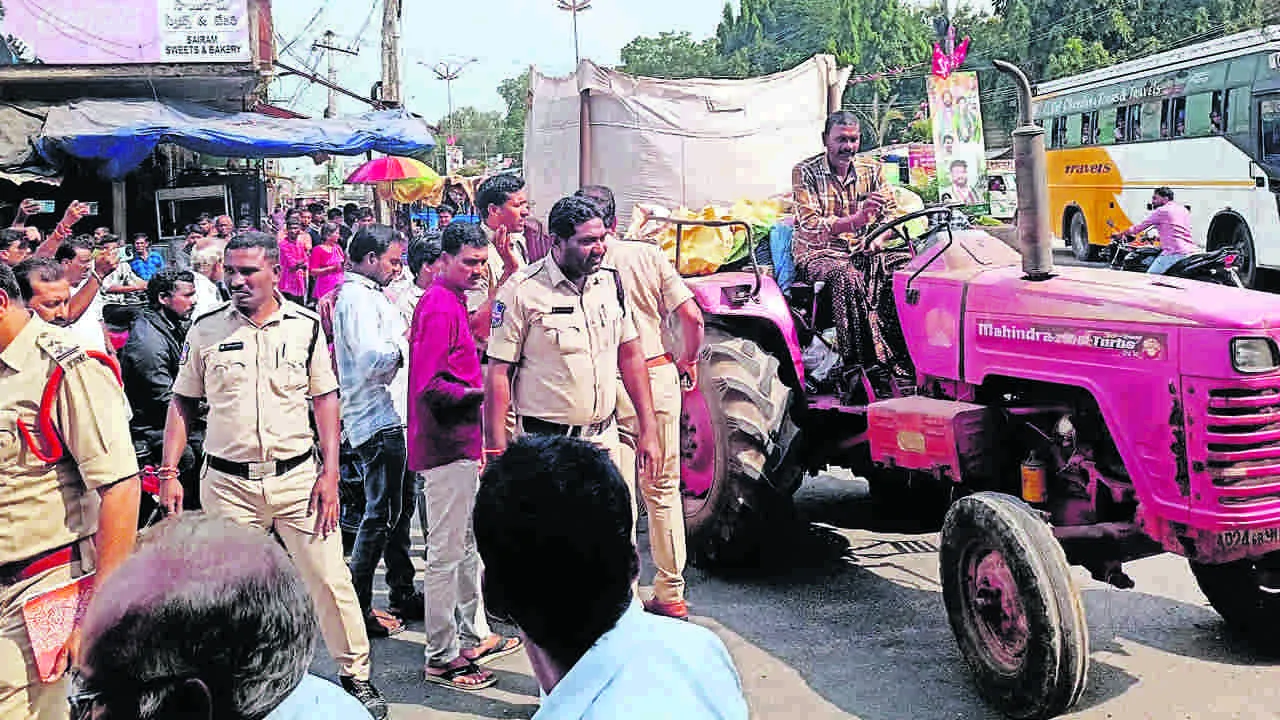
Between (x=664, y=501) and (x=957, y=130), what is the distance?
15038 mm

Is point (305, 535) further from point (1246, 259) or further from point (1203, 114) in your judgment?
point (1203, 114)

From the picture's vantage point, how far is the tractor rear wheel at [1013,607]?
3.97 meters

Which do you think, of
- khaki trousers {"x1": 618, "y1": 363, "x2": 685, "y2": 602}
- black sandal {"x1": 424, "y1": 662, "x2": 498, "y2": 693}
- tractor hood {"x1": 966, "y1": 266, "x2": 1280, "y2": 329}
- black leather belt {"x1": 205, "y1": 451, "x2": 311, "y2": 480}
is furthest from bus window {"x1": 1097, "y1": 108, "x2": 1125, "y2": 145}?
black leather belt {"x1": 205, "y1": 451, "x2": 311, "y2": 480}

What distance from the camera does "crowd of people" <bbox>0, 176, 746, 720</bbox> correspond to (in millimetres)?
1578

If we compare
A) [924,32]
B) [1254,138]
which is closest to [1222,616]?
[1254,138]

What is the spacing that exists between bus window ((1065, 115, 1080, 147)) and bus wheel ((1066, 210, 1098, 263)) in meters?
1.39

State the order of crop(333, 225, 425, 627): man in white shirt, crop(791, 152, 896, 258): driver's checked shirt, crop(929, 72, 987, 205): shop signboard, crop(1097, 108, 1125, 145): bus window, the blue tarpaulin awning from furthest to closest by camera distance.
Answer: crop(1097, 108, 1125, 145): bus window, crop(929, 72, 987, 205): shop signboard, the blue tarpaulin awning, crop(791, 152, 896, 258): driver's checked shirt, crop(333, 225, 425, 627): man in white shirt

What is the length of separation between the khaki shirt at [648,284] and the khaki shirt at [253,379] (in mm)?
1549

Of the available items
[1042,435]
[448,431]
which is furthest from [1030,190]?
[448,431]

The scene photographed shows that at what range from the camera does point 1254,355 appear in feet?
13.0

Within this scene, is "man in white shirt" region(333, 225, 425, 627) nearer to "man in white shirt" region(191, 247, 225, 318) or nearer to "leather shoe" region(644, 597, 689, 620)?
"leather shoe" region(644, 597, 689, 620)

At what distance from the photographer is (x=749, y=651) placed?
501cm

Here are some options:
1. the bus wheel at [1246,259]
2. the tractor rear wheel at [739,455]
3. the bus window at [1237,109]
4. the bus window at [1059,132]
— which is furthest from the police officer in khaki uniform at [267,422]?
the bus window at [1059,132]

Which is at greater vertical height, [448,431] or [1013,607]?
[448,431]
